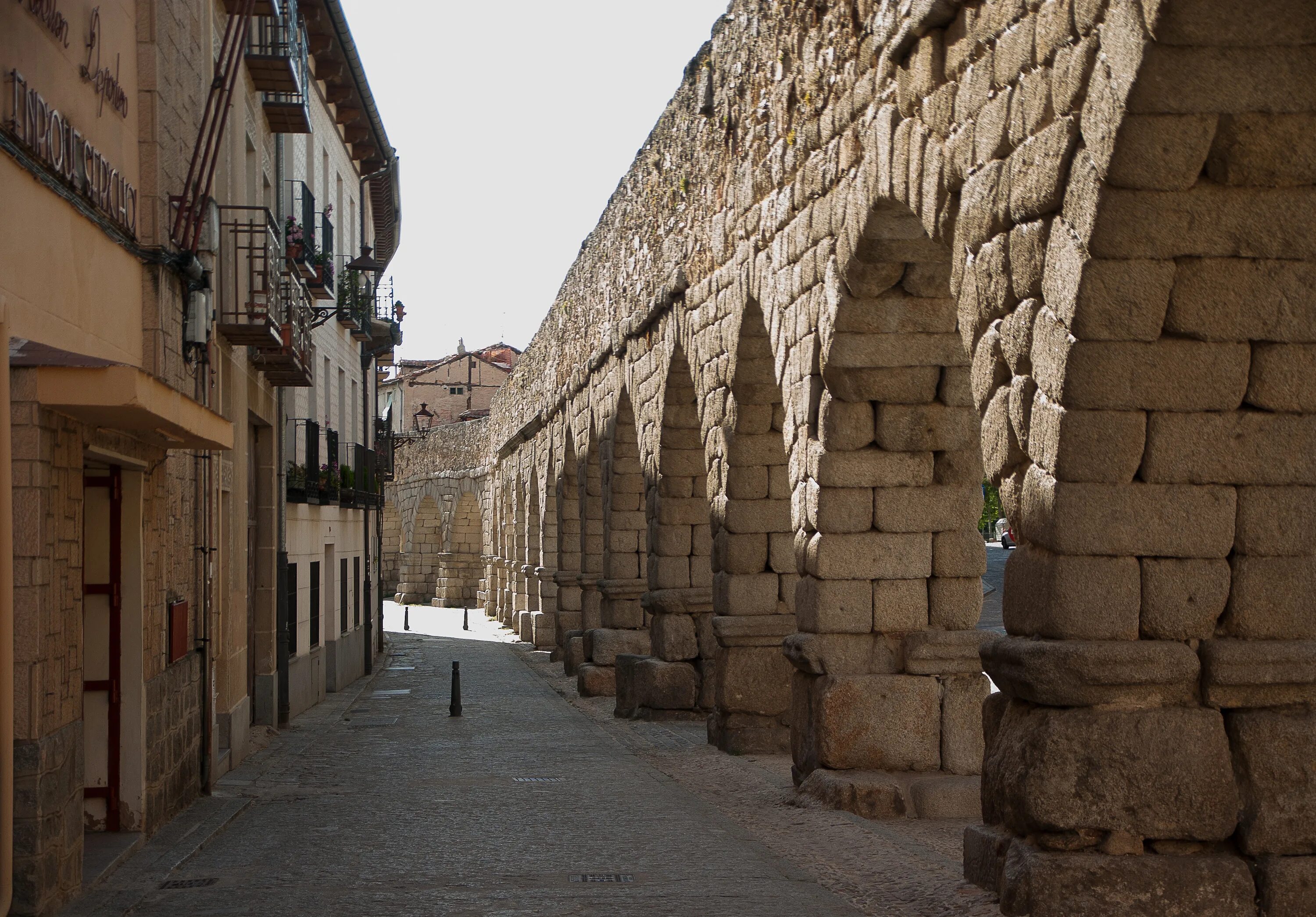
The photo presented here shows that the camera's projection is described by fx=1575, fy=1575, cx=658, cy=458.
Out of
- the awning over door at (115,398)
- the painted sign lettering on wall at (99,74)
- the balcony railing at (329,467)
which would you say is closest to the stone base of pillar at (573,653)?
the balcony railing at (329,467)

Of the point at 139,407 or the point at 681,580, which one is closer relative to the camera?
the point at 139,407

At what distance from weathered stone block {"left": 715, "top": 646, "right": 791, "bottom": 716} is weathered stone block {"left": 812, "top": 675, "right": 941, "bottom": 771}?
2.49 m

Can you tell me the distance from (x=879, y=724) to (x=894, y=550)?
1033 mm

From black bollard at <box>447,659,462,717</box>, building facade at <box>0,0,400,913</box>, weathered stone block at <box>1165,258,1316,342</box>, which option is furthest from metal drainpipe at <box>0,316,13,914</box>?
black bollard at <box>447,659,462,717</box>

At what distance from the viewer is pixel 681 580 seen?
1482cm

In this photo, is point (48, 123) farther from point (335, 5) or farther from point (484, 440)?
point (484, 440)

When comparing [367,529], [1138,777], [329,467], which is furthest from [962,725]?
[367,529]

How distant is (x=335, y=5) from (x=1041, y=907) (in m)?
14.6

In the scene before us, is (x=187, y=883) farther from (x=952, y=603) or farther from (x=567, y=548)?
(x=567, y=548)

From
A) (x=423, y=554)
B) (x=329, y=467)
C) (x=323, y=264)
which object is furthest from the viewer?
(x=423, y=554)

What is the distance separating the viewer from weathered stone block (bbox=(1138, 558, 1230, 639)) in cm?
575

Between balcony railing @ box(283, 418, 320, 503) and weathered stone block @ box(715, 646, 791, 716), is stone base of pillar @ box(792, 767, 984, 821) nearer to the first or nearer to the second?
weathered stone block @ box(715, 646, 791, 716)

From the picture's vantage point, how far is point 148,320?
354 inches

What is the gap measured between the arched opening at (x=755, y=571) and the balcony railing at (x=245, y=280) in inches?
136
